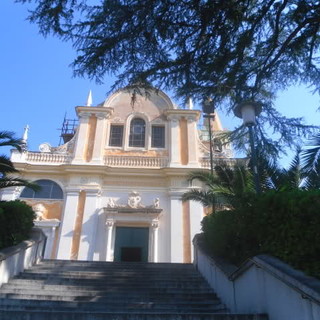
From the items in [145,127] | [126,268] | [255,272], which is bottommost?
[255,272]

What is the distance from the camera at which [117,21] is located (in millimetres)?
6777

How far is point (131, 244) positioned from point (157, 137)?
6818 mm

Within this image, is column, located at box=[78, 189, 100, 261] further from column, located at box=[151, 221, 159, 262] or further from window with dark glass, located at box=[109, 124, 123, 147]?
window with dark glass, located at box=[109, 124, 123, 147]

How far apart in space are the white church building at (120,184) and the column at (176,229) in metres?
0.05

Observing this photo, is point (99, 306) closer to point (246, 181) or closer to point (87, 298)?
point (87, 298)

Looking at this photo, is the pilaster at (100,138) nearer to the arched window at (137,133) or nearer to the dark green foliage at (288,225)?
the arched window at (137,133)

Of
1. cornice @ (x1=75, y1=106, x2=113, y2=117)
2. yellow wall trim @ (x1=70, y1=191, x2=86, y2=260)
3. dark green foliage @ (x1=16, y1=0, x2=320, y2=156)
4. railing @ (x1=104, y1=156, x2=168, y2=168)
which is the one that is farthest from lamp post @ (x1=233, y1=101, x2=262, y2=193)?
cornice @ (x1=75, y1=106, x2=113, y2=117)

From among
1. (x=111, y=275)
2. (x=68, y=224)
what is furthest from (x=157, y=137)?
(x=111, y=275)

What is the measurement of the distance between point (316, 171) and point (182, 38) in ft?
12.9

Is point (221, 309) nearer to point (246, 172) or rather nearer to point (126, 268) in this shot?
point (126, 268)

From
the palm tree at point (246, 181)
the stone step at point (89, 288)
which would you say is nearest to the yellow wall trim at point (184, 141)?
the palm tree at point (246, 181)

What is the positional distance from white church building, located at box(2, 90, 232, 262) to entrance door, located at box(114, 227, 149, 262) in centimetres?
5

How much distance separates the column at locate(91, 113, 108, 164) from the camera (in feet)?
63.5

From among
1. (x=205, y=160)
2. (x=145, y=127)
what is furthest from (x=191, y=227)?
(x=145, y=127)
